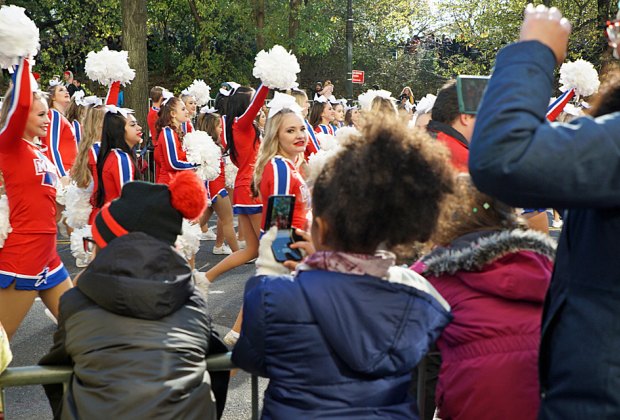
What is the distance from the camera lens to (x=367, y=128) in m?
2.03

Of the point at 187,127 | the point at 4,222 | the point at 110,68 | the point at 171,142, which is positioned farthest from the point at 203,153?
the point at 4,222

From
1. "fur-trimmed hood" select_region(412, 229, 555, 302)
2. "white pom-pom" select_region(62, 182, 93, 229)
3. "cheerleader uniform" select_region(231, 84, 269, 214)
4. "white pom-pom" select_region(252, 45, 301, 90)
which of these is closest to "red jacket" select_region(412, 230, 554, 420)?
"fur-trimmed hood" select_region(412, 229, 555, 302)

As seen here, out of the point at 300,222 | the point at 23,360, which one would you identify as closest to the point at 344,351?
the point at 300,222

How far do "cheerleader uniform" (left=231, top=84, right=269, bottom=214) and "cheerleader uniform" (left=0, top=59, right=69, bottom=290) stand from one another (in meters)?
2.47

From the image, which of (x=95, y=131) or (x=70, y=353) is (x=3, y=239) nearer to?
(x=95, y=131)

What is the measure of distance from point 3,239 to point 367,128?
10.9 feet

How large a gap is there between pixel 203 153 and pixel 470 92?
661 cm

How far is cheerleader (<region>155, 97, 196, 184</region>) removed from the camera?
26.8ft

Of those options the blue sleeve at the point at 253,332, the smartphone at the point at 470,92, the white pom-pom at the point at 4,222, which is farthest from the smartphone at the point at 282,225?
the white pom-pom at the point at 4,222

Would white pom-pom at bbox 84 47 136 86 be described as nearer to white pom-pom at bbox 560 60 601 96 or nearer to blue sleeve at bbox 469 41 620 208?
white pom-pom at bbox 560 60 601 96

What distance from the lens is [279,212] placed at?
2451mm

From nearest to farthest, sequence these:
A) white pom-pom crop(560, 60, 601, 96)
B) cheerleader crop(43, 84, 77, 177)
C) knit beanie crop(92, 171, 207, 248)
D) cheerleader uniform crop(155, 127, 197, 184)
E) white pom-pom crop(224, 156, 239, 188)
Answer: knit beanie crop(92, 171, 207, 248) → cheerleader uniform crop(155, 127, 197, 184) → white pom-pom crop(560, 60, 601, 96) → cheerleader crop(43, 84, 77, 177) → white pom-pom crop(224, 156, 239, 188)

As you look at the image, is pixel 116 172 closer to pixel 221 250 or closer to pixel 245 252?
pixel 245 252

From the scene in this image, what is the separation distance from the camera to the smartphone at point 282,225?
2.28m
